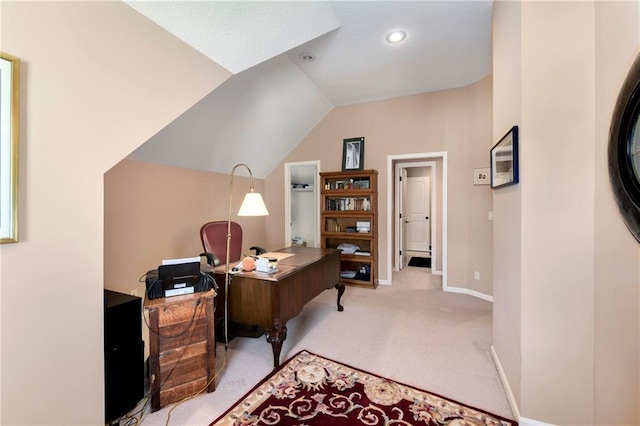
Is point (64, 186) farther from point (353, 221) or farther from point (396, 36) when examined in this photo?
point (353, 221)

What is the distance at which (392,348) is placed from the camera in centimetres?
234

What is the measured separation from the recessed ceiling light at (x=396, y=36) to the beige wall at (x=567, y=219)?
45.9 inches

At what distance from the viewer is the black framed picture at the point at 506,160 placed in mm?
1552

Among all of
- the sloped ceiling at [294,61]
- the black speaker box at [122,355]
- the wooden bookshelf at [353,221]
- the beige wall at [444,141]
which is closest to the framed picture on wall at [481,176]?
the beige wall at [444,141]

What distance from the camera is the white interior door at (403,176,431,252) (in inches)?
254

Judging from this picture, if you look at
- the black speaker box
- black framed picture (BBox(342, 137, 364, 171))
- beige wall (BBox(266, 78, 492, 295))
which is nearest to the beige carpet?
the black speaker box

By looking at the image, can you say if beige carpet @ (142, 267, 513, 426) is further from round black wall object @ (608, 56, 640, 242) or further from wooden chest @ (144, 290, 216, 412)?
round black wall object @ (608, 56, 640, 242)

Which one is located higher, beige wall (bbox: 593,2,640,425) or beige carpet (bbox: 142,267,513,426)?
beige wall (bbox: 593,2,640,425)

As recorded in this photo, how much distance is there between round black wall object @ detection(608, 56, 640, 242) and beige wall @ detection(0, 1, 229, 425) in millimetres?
2255

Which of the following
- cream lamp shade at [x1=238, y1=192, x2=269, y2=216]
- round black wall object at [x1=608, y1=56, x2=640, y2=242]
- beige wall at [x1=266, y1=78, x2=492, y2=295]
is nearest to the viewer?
round black wall object at [x1=608, y1=56, x2=640, y2=242]

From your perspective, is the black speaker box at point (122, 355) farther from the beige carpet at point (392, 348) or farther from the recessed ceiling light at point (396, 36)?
the recessed ceiling light at point (396, 36)

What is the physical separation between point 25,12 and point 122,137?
0.55 m

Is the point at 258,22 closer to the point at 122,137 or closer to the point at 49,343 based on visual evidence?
the point at 122,137

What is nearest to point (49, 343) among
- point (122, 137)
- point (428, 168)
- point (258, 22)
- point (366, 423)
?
point (122, 137)
